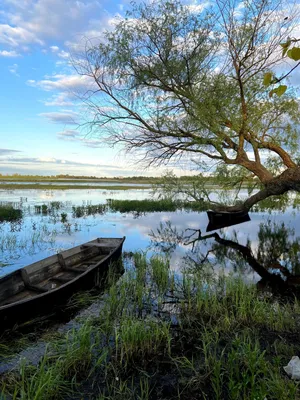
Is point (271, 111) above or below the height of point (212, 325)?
above

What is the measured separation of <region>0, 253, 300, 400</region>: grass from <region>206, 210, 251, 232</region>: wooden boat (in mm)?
12996

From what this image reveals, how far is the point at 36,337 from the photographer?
5336mm

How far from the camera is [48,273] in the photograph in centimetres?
798

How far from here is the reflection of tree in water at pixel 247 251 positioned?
10.3m

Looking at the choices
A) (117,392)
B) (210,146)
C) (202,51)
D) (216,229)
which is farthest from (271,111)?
(117,392)

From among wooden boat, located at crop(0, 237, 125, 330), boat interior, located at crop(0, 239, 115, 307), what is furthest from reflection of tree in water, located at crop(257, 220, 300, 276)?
boat interior, located at crop(0, 239, 115, 307)

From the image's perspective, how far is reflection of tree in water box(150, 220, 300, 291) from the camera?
10280 millimetres

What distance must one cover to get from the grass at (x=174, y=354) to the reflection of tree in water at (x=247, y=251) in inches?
139

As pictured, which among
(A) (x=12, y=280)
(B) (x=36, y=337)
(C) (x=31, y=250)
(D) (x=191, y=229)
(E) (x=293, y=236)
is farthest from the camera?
(D) (x=191, y=229)

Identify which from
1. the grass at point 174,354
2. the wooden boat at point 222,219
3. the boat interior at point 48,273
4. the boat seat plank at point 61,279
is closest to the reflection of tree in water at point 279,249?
the wooden boat at point 222,219

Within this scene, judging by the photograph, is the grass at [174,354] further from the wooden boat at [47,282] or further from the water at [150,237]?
the water at [150,237]

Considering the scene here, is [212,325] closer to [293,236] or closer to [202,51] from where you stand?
[202,51]

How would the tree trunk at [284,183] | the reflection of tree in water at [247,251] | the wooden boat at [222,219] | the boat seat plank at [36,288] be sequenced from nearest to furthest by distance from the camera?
1. the boat seat plank at [36,288]
2. the tree trunk at [284,183]
3. the reflection of tree in water at [247,251]
4. the wooden boat at [222,219]

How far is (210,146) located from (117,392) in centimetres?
1135
